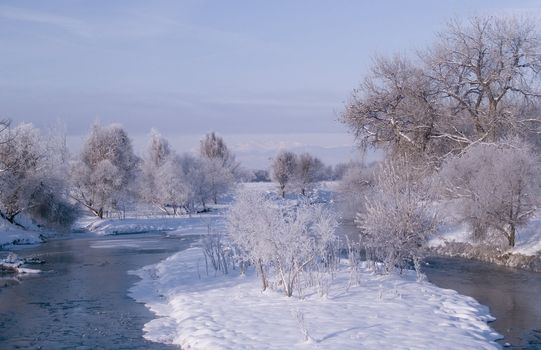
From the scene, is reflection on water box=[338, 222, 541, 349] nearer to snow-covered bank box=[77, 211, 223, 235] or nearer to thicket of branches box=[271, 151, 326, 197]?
snow-covered bank box=[77, 211, 223, 235]

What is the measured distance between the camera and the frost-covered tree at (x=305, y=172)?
307 feet

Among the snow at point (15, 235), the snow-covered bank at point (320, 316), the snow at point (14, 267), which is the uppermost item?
the snow at point (15, 235)

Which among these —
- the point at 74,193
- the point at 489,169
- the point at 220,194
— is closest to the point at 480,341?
the point at 489,169

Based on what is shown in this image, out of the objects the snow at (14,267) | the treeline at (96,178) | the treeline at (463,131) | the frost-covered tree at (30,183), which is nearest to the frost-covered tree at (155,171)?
the treeline at (96,178)

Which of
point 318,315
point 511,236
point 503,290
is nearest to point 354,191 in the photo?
point 511,236

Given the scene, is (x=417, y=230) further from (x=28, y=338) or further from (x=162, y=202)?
(x=162, y=202)

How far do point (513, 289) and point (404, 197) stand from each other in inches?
187

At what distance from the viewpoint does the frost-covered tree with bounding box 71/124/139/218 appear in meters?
59.7

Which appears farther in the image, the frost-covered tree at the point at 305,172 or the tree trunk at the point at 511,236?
the frost-covered tree at the point at 305,172

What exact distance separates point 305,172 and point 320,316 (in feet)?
269

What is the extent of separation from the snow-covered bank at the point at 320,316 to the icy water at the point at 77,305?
0.70 meters

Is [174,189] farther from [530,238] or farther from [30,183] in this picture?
[530,238]

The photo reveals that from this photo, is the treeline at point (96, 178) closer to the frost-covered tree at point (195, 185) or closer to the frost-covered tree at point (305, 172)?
the frost-covered tree at point (195, 185)

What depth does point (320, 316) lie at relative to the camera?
15.5 meters
